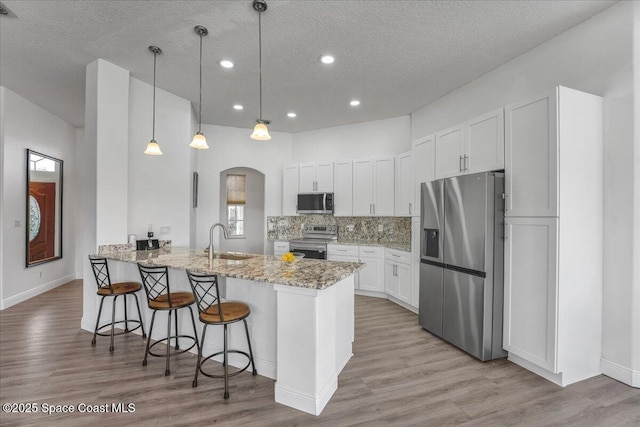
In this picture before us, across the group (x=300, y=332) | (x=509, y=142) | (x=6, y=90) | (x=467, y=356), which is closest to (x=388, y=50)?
(x=509, y=142)

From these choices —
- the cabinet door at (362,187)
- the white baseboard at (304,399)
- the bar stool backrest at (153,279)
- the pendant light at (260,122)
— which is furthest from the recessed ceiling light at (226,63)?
the white baseboard at (304,399)

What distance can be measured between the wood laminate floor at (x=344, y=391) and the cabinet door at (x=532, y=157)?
1.47 metres

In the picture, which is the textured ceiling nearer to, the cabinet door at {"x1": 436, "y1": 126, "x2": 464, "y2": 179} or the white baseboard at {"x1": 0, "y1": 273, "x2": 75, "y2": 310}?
the cabinet door at {"x1": 436, "y1": 126, "x2": 464, "y2": 179}

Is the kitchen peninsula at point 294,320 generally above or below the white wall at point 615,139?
below

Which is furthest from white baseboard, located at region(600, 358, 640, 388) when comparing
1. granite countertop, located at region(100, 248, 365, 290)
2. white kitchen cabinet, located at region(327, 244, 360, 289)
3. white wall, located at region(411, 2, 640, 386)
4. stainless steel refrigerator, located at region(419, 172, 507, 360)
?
white kitchen cabinet, located at region(327, 244, 360, 289)

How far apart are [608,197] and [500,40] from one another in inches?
71.1

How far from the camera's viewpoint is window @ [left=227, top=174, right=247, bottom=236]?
23.7 ft

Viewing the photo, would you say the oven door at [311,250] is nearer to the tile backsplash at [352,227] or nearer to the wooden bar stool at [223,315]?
the tile backsplash at [352,227]

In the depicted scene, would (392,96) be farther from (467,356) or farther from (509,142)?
(467,356)

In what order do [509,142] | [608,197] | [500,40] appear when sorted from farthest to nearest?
[500,40] → [509,142] → [608,197]

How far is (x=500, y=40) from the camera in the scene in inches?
122

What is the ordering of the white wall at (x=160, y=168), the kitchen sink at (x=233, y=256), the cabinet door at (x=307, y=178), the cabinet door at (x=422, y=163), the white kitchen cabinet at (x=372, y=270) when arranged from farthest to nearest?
the cabinet door at (x=307, y=178)
the white kitchen cabinet at (x=372, y=270)
the white wall at (x=160, y=168)
the cabinet door at (x=422, y=163)
the kitchen sink at (x=233, y=256)

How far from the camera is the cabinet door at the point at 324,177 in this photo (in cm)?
586

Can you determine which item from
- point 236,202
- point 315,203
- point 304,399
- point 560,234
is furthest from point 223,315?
point 236,202
